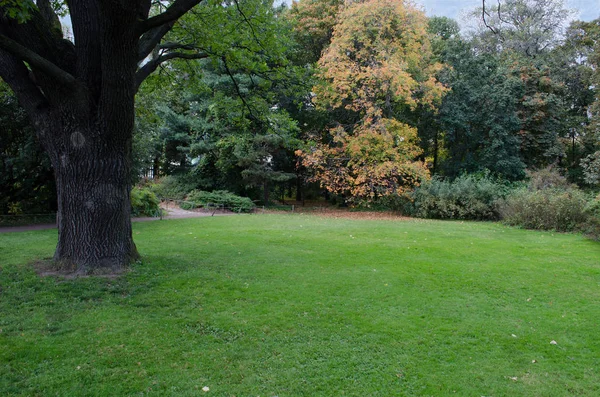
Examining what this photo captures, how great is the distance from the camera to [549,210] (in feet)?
45.7

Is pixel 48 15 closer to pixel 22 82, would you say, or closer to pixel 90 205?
pixel 22 82

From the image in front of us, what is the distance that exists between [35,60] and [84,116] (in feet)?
3.45

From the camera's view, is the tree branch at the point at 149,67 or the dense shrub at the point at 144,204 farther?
the dense shrub at the point at 144,204

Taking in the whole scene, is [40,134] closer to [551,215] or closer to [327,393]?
[327,393]

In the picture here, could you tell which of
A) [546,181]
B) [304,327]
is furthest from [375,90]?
[304,327]

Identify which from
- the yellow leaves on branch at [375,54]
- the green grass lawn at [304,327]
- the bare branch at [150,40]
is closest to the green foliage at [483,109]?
the yellow leaves on branch at [375,54]

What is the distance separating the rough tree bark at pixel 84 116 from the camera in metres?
5.98

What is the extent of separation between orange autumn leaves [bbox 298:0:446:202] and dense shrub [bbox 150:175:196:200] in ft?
25.8

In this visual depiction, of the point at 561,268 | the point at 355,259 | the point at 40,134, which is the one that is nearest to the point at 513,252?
the point at 561,268

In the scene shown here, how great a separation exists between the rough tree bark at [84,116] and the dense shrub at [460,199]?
1527 cm

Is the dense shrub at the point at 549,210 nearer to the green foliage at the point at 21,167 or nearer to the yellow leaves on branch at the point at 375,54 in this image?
the yellow leaves on branch at the point at 375,54

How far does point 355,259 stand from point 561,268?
4049 millimetres

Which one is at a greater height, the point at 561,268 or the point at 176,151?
the point at 176,151

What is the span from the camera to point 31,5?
4.61 meters
